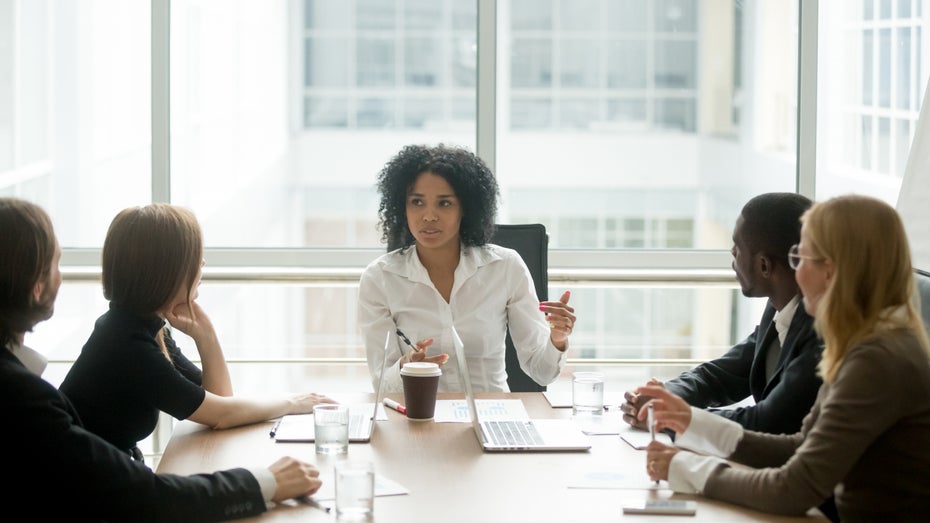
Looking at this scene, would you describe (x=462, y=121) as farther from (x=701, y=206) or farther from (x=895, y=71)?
(x=895, y=71)

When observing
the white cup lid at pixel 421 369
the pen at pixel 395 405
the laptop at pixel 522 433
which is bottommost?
the laptop at pixel 522 433

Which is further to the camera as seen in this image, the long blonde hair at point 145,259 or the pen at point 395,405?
the pen at point 395,405

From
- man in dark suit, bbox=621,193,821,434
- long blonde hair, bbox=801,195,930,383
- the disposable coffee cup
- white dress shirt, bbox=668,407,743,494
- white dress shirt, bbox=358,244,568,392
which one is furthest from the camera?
white dress shirt, bbox=358,244,568,392

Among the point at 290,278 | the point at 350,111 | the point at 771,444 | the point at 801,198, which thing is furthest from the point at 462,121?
the point at 771,444

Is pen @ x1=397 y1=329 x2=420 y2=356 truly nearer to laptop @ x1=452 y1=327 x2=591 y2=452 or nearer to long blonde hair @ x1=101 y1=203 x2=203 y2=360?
laptop @ x1=452 y1=327 x2=591 y2=452

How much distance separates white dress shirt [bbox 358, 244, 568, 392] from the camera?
313 cm

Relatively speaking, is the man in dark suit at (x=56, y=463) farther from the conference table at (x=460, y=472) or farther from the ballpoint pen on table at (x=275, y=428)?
the ballpoint pen on table at (x=275, y=428)

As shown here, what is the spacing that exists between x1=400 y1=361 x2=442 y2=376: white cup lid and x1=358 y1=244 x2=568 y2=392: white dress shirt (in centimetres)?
54

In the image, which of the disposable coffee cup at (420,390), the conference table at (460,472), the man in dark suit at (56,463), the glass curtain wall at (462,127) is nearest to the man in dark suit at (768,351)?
the conference table at (460,472)

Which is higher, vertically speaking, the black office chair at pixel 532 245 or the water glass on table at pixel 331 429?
the black office chair at pixel 532 245

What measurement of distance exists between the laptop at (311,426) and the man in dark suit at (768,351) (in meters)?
0.56

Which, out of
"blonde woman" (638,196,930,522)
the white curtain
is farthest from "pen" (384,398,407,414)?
the white curtain

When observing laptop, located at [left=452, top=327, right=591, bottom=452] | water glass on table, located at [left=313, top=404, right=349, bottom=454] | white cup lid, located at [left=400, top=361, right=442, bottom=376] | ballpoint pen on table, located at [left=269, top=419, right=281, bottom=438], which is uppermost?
white cup lid, located at [left=400, top=361, right=442, bottom=376]

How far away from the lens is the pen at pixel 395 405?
260 centimetres
